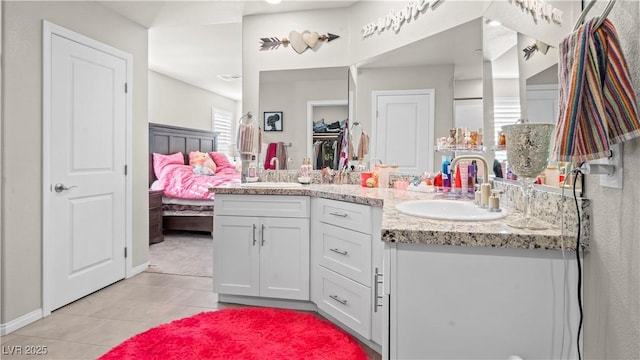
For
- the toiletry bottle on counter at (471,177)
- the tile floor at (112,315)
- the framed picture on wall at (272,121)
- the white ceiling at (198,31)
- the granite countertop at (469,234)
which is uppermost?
the white ceiling at (198,31)

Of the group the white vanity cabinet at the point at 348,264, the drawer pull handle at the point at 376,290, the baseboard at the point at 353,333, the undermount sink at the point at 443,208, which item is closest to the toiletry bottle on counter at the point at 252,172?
the white vanity cabinet at the point at 348,264

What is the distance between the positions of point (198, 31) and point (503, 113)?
3.55 meters

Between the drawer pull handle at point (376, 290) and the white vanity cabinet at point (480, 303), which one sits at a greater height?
the white vanity cabinet at point (480, 303)

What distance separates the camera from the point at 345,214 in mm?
2172

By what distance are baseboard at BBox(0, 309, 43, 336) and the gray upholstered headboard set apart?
298 centimetres

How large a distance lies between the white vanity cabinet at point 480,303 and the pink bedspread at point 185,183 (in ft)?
13.5

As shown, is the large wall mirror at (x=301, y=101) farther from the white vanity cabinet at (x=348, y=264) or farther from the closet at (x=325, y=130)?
the white vanity cabinet at (x=348, y=264)

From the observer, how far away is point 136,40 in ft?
11.2

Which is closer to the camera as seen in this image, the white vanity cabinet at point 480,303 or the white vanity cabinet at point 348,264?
the white vanity cabinet at point 480,303

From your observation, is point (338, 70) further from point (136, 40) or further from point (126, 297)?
point (126, 297)

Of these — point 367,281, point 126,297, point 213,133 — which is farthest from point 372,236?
point 213,133

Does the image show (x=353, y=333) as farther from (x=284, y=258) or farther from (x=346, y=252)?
(x=284, y=258)

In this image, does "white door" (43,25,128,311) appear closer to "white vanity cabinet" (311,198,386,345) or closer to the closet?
the closet

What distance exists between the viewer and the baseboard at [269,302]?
254cm
